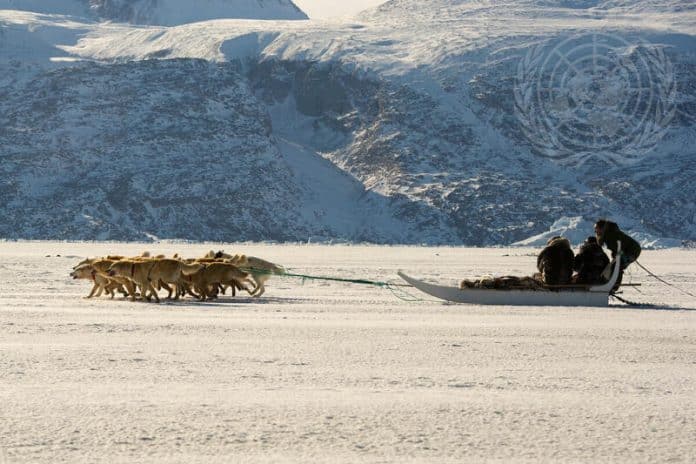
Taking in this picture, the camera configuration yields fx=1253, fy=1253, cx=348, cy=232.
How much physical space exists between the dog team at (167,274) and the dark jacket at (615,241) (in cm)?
716

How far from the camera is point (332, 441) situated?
913 cm

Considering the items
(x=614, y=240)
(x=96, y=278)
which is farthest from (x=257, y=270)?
(x=614, y=240)

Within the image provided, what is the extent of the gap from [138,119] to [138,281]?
6347 inches

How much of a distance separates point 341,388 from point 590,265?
1535 centimetres

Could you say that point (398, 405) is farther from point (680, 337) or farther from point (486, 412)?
point (680, 337)

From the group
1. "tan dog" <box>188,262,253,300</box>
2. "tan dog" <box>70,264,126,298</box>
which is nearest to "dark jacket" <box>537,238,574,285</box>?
"tan dog" <box>188,262,253,300</box>

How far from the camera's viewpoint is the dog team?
25516mm

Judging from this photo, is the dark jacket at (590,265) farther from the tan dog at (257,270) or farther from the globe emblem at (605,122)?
the globe emblem at (605,122)

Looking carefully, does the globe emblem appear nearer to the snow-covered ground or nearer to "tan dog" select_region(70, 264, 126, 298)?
"tan dog" select_region(70, 264, 126, 298)

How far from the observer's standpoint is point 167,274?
25.5 meters

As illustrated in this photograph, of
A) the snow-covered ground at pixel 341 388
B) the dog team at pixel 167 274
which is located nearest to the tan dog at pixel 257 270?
the dog team at pixel 167 274

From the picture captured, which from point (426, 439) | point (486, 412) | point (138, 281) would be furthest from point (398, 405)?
point (138, 281)

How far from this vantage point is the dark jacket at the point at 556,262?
2552 centimetres

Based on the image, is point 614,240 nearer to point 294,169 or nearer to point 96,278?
point 96,278
